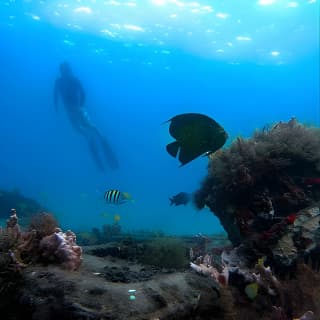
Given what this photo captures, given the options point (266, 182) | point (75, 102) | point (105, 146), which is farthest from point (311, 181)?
point (105, 146)

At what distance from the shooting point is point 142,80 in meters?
71.1

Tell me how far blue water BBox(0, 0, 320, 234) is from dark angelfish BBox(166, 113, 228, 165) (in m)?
0.25

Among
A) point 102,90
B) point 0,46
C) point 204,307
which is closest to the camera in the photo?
point 204,307

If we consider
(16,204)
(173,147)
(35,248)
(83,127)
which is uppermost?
(83,127)

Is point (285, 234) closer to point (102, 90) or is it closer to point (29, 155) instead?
point (102, 90)

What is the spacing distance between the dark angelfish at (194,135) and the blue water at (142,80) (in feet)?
0.83

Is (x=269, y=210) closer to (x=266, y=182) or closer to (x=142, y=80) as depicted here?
(x=266, y=182)

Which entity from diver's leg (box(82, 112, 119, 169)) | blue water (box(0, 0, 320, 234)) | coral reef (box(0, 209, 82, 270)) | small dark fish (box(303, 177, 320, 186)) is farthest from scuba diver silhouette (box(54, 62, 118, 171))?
coral reef (box(0, 209, 82, 270))

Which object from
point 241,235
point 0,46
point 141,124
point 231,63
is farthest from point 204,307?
point 141,124

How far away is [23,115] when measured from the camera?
113m

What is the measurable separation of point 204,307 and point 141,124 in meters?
117

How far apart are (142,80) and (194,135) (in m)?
67.3

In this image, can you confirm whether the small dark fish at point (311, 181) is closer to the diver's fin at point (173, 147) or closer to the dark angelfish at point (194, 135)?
the dark angelfish at point (194, 135)

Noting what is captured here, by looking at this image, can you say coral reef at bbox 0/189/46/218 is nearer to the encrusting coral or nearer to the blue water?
the blue water
